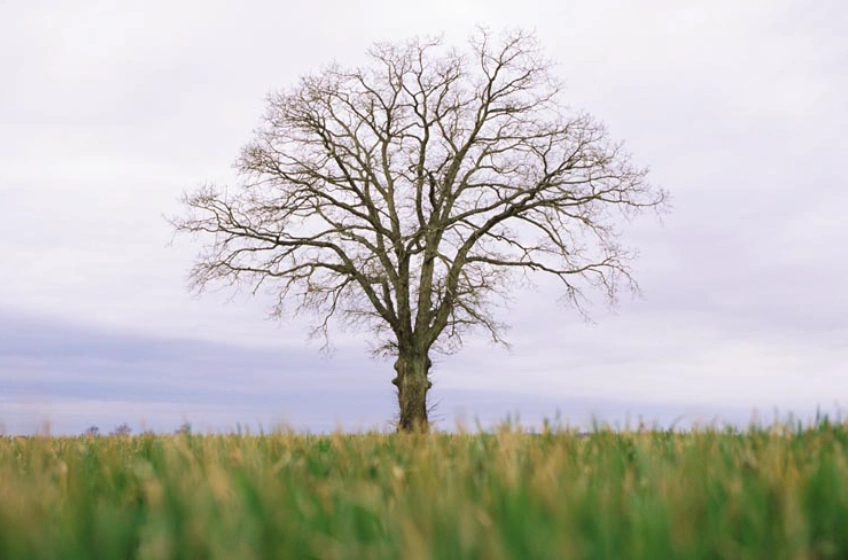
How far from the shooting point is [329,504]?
11.4 ft

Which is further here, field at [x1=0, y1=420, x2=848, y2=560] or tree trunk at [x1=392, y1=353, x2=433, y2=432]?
tree trunk at [x1=392, y1=353, x2=433, y2=432]

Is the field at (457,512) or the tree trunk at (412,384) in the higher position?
the tree trunk at (412,384)

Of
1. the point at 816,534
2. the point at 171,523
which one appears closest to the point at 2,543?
the point at 171,523

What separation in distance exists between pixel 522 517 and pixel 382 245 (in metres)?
22.4

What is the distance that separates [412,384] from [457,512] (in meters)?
22.4

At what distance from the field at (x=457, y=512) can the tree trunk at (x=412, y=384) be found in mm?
20385

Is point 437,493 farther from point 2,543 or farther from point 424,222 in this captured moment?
point 424,222

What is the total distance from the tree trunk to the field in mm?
20385

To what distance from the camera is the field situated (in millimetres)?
2525

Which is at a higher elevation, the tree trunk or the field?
the tree trunk

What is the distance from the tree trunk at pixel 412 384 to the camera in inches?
982

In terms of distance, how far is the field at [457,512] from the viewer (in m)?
2.53

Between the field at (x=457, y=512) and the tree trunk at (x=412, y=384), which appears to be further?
the tree trunk at (x=412, y=384)

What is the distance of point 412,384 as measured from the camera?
25.0 meters
